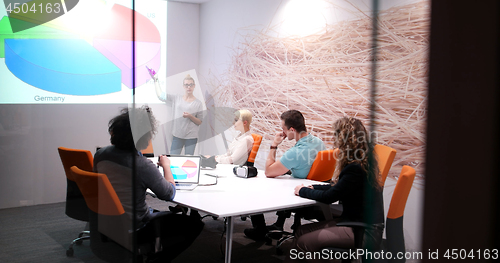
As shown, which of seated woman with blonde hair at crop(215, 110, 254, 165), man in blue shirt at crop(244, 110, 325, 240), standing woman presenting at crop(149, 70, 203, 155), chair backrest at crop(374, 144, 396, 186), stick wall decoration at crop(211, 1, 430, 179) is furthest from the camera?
seated woman with blonde hair at crop(215, 110, 254, 165)

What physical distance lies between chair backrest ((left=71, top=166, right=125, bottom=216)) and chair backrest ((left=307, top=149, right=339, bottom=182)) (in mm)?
1564

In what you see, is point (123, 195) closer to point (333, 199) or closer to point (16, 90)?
point (16, 90)

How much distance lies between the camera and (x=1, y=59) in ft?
5.53

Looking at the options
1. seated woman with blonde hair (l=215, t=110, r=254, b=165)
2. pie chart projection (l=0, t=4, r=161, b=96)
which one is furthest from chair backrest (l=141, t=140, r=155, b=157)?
seated woman with blonde hair (l=215, t=110, r=254, b=165)

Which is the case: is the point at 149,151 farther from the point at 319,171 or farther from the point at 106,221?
the point at 319,171

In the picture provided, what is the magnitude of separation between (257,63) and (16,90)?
71.6 inches

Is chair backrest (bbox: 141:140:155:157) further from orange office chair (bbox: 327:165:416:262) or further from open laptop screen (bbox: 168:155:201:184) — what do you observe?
orange office chair (bbox: 327:165:416:262)

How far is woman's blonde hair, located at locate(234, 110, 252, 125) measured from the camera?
2995mm

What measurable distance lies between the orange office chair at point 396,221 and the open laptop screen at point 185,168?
1070 millimetres

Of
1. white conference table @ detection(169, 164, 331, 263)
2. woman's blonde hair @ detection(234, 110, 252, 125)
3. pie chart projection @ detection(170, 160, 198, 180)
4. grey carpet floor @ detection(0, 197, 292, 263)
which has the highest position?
woman's blonde hair @ detection(234, 110, 252, 125)

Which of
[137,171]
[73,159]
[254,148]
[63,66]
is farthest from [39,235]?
[254,148]

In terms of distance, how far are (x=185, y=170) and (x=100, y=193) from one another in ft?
2.27

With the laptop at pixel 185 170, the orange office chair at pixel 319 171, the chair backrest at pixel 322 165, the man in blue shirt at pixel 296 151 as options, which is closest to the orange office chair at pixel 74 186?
the laptop at pixel 185 170

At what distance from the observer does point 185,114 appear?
2.27 meters
